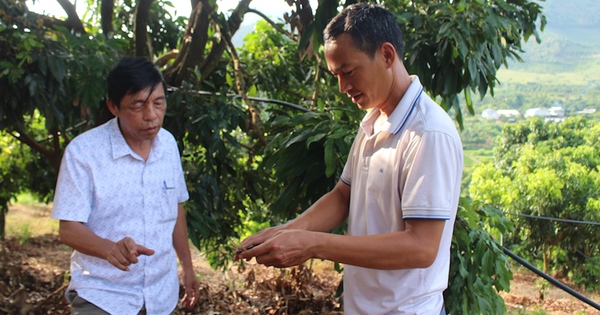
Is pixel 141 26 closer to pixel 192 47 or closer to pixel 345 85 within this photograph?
pixel 192 47

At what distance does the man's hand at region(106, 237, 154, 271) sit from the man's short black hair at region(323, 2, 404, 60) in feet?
2.44

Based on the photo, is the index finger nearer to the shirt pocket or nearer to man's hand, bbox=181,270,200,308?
the shirt pocket

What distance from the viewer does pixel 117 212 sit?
1.73 meters

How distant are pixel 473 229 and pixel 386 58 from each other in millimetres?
1144

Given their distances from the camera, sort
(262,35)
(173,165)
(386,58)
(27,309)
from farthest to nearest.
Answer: (262,35), (27,309), (173,165), (386,58)

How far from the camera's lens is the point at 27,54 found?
2711mm

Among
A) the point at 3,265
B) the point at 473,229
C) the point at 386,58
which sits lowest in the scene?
the point at 3,265

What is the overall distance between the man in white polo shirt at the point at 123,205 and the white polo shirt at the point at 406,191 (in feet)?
1.96

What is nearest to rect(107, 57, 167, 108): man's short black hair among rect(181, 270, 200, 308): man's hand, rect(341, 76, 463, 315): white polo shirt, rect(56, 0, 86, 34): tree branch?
rect(181, 270, 200, 308): man's hand

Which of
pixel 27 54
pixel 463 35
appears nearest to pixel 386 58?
pixel 463 35

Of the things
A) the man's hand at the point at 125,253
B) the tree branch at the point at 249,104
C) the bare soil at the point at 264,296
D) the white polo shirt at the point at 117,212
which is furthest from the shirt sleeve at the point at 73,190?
the bare soil at the point at 264,296

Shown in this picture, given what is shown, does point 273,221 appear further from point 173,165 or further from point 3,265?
point 173,165

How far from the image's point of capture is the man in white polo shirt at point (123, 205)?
165 centimetres

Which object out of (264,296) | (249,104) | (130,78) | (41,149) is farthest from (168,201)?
(41,149)
